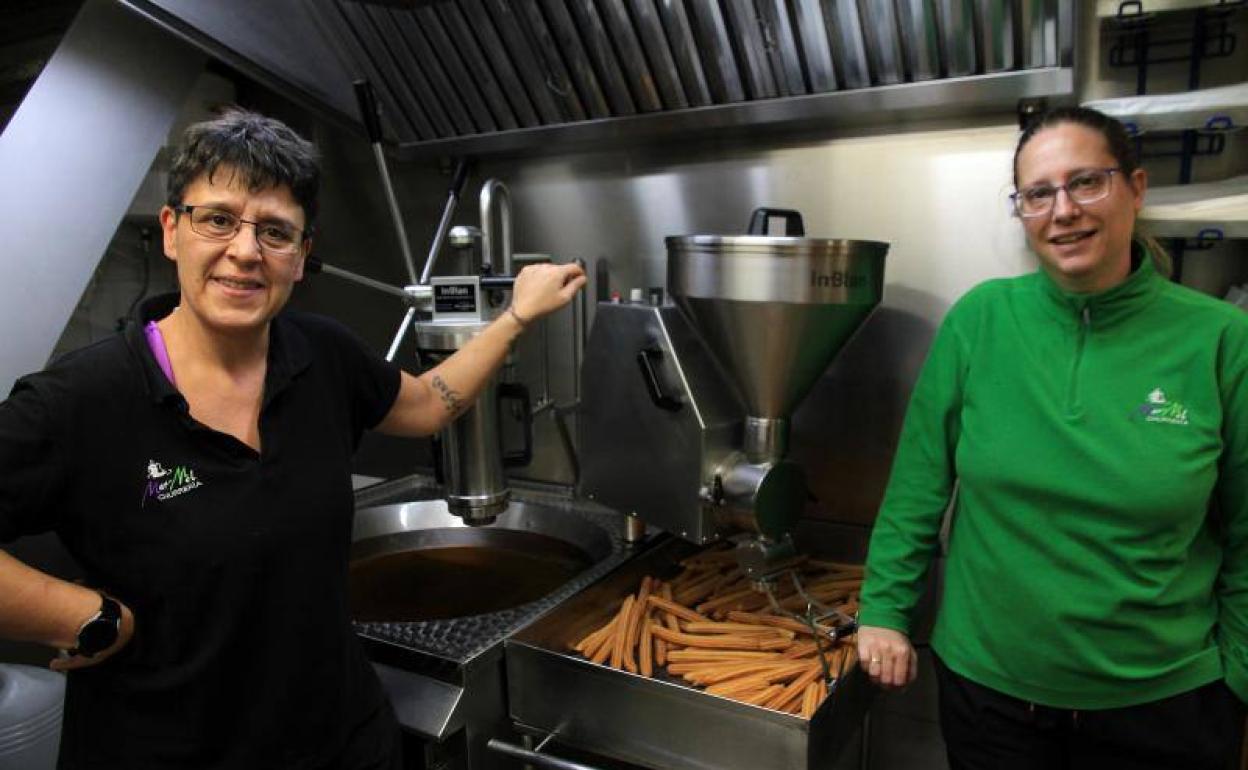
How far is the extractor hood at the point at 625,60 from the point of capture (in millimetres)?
1391

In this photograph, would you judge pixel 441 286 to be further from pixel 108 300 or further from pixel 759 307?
pixel 108 300

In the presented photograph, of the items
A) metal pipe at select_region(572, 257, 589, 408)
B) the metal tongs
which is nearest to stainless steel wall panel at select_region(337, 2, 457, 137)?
metal pipe at select_region(572, 257, 589, 408)

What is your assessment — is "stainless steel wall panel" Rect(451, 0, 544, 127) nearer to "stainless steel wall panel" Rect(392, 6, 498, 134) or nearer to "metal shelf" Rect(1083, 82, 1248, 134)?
"stainless steel wall panel" Rect(392, 6, 498, 134)

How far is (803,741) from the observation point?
108 centimetres

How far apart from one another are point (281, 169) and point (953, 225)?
4.05 feet

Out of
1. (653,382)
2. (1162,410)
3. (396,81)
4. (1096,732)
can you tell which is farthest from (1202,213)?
(396,81)

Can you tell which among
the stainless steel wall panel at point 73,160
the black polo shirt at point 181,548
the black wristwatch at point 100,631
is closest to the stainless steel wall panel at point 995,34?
the black polo shirt at point 181,548

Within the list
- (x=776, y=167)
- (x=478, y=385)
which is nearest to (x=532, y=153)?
(x=776, y=167)

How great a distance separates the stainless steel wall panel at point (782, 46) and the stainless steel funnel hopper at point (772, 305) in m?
0.41

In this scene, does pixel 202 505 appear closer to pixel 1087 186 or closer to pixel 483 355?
pixel 483 355

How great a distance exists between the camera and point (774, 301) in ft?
4.21

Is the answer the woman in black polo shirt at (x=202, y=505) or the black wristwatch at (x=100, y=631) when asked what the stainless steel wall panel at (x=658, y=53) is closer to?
the woman in black polo shirt at (x=202, y=505)

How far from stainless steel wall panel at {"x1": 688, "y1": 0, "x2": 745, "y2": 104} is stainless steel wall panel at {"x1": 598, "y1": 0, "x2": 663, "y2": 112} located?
131 millimetres

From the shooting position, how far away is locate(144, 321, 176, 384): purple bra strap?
95 cm
